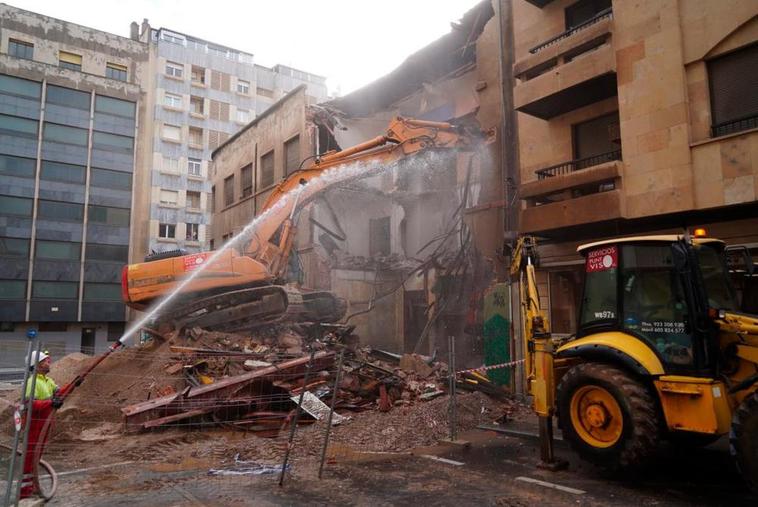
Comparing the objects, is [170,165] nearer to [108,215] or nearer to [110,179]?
[110,179]

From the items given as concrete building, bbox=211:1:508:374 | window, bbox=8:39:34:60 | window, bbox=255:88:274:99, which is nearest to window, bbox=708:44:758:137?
concrete building, bbox=211:1:508:374

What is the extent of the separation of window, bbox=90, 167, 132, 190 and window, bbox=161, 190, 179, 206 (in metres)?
2.38

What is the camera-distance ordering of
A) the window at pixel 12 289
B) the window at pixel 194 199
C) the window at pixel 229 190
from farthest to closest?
the window at pixel 194 199 < the window at pixel 12 289 < the window at pixel 229 190

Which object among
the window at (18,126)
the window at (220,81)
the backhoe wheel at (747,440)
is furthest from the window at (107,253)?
the backhoe wheel at (747,440)

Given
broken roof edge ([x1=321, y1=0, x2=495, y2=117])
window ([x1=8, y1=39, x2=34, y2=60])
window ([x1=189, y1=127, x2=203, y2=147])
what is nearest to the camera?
broken roof edge ([x1=321, y1=0, x2=495, y2=117])

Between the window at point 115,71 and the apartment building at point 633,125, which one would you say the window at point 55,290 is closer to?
the window at point 115,71

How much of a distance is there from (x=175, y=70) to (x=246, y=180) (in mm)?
22196

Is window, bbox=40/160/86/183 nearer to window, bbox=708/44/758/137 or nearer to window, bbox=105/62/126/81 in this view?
window, bbox=105/62/126/81

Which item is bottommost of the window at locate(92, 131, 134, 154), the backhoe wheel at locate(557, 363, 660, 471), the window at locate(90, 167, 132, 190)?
the backhoe wheel at locate(557, 363, 660, 471)

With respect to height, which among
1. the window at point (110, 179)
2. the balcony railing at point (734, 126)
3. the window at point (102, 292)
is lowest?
the window at point (102, 292)

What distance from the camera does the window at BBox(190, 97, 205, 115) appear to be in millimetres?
41531

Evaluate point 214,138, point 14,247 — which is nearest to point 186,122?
point 214,138

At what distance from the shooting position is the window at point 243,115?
43281 mm

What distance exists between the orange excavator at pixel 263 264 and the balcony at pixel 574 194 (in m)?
2.74
